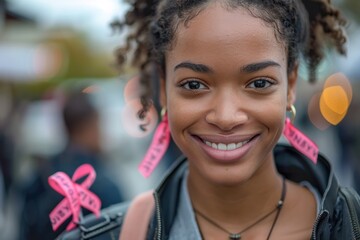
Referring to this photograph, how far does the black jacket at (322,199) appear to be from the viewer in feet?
8.00

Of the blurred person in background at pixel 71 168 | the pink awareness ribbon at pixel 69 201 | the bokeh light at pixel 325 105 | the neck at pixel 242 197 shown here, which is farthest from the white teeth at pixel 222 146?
the bokeh light at pixel 325 105

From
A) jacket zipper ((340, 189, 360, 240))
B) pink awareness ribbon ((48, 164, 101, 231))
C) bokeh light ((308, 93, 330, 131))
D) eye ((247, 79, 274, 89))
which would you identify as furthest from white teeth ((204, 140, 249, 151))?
bokeh light ((308, 93, 330, 131))

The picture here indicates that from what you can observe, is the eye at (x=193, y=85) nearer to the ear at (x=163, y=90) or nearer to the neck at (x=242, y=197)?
the ear at (x=163, y=90)

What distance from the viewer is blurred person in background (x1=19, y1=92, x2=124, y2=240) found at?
4320 mm

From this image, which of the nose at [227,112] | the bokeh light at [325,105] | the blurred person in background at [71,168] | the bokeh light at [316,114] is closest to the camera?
the nose at [227,112]

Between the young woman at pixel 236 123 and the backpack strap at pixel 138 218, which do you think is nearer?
the young woman at pixel 236 123

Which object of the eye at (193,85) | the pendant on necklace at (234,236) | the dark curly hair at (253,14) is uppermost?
the dark curly hair at (253,14)

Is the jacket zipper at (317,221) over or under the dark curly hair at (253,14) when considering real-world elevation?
under

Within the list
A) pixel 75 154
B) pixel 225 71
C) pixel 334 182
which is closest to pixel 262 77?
pixel 225 71

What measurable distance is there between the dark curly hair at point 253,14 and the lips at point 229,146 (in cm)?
36

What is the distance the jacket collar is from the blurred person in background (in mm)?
913

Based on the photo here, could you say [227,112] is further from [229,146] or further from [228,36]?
[228,36]

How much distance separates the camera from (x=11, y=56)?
1633 cm

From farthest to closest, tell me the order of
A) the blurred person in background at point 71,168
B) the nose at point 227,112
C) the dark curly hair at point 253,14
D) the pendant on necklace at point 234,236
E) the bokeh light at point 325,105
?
the bokeh light at point 325,105
the blurred person in background at point 71,168
the pendant on necklace at point 234,236
the dark curly hair at point 253,14
the nose at point 227,112
